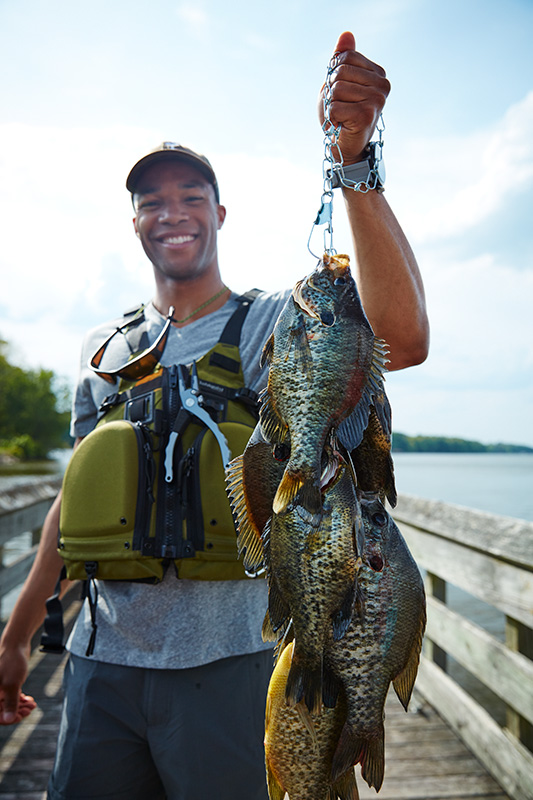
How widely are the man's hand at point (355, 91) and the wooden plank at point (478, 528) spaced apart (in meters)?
2.18

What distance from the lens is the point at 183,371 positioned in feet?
6.58

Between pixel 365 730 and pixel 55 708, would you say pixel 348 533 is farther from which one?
pixel 55 708

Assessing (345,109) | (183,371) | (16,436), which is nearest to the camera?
(345,109)

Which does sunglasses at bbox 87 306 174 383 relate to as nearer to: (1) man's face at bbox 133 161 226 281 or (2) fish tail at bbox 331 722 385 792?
(1) man's face at bbox 133 161 226 281

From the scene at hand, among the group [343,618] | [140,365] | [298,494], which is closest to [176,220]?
[140,365]

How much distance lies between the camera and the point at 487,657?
335 cm

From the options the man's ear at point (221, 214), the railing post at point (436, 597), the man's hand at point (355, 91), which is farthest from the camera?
the railing post at point (436, 597)

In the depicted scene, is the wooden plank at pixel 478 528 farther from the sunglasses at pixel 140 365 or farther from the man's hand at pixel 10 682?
the man's hand at pixel 10 682

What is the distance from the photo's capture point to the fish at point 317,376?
1014 mm

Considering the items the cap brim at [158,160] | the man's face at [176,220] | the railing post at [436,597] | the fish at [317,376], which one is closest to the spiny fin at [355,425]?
the fish at [317,376]

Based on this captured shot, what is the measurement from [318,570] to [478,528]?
103 inches

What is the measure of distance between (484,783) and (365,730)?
117 inches

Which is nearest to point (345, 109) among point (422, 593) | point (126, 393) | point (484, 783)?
point (422, 593)

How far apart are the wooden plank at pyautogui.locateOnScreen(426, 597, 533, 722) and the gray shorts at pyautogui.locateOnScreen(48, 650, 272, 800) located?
5.52ft
